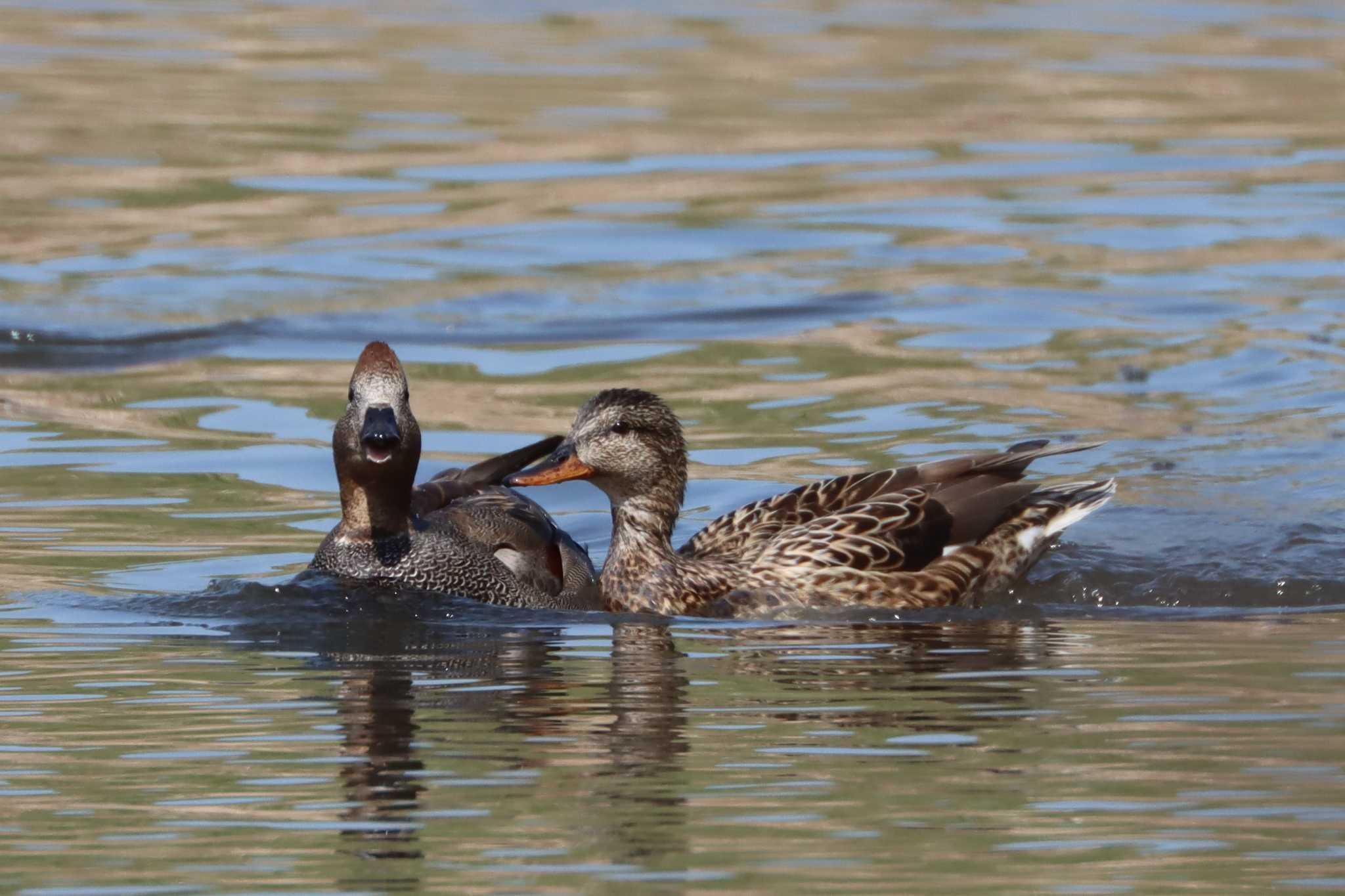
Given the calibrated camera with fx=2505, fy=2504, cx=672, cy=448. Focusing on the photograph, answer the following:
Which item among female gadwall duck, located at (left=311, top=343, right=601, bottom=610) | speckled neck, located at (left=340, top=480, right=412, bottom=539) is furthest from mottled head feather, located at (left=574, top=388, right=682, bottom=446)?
speckled neck, located at (left=340, top=480, right=412, bottom=539)

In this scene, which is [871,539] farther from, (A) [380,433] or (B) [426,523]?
(A) [380,433]

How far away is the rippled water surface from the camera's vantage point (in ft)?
22.6

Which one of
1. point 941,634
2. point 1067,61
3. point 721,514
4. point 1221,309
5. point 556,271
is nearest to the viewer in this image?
point 941,634

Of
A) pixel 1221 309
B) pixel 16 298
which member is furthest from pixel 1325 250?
pixel 16 298

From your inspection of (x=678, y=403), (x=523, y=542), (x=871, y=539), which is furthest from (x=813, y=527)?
(x=678, y=403)

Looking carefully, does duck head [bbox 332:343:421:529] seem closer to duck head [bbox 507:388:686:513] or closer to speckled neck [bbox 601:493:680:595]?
duck head [bbox 507:388:686:513]

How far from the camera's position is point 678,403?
591 inches

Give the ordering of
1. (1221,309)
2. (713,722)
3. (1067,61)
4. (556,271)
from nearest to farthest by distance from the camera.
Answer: (713,722) → (1221,309) → (556,271) → (1067,61)

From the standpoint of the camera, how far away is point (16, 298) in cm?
1817

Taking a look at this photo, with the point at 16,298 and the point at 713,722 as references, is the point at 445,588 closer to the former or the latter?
the point at 713,722

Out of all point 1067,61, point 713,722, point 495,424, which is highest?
point 1067,61

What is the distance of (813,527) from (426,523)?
67.9 inches

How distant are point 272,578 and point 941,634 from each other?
3022mm

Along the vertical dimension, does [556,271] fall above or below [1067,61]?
below
